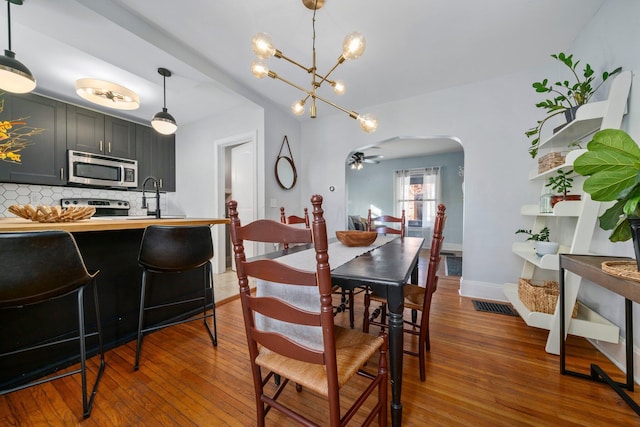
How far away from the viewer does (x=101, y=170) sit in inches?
134

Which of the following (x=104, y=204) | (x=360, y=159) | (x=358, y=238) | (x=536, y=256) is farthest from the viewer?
(x=360, y=159)

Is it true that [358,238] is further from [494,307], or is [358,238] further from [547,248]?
[494,307]

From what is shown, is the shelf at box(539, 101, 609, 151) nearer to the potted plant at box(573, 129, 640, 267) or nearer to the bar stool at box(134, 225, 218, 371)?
the potted plant at box(573, 129, 640, 267)

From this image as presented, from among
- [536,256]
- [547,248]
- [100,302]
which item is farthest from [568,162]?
[100,302]

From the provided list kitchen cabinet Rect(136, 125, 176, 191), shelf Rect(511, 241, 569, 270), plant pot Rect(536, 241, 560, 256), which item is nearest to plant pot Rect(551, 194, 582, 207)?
plant pot Rect(536, 241, 560, 256)

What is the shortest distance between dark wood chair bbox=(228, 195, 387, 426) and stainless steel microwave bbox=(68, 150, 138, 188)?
3725 millimetres

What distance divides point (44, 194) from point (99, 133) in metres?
1.06

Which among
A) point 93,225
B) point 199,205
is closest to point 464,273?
point 93,225

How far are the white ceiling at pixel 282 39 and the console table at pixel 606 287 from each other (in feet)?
6.06

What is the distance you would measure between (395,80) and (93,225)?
9.94 ft

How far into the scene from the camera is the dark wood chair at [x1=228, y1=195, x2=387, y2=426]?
71 cm

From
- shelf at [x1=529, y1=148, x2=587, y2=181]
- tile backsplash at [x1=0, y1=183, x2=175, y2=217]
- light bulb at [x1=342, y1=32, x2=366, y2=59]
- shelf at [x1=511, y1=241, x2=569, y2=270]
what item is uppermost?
light bulb at [x1=342, y1=32, x2=366, y2=59]

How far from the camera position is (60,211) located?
4.80 ft

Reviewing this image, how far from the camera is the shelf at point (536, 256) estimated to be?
68.4 inches
